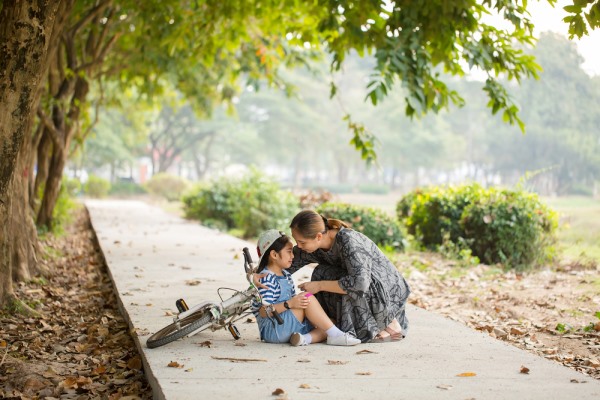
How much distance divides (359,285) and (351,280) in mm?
76

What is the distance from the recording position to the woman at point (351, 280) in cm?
539

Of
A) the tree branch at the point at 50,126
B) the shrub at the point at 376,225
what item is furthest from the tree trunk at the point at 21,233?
the shrub at the point at 376,225

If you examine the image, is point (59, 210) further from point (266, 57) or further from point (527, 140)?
point (527, 140)

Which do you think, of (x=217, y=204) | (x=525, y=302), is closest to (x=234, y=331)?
(x=525, y=302)

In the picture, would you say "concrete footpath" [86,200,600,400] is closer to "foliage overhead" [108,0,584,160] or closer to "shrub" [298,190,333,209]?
"foliage overhead" [108,0,584,160]

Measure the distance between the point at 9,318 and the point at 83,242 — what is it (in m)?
8.86

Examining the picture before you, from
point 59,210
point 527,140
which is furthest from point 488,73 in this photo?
point 527,140

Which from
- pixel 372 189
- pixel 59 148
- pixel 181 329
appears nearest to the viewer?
pixel 181 329

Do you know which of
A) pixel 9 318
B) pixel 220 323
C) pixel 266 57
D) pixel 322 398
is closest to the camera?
pixel 322 398

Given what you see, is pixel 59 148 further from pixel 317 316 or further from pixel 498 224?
pixel 317 316

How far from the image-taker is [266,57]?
15.7 metres

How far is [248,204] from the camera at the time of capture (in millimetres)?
17328

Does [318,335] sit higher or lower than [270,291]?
lower

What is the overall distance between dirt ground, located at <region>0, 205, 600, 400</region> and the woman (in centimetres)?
141
